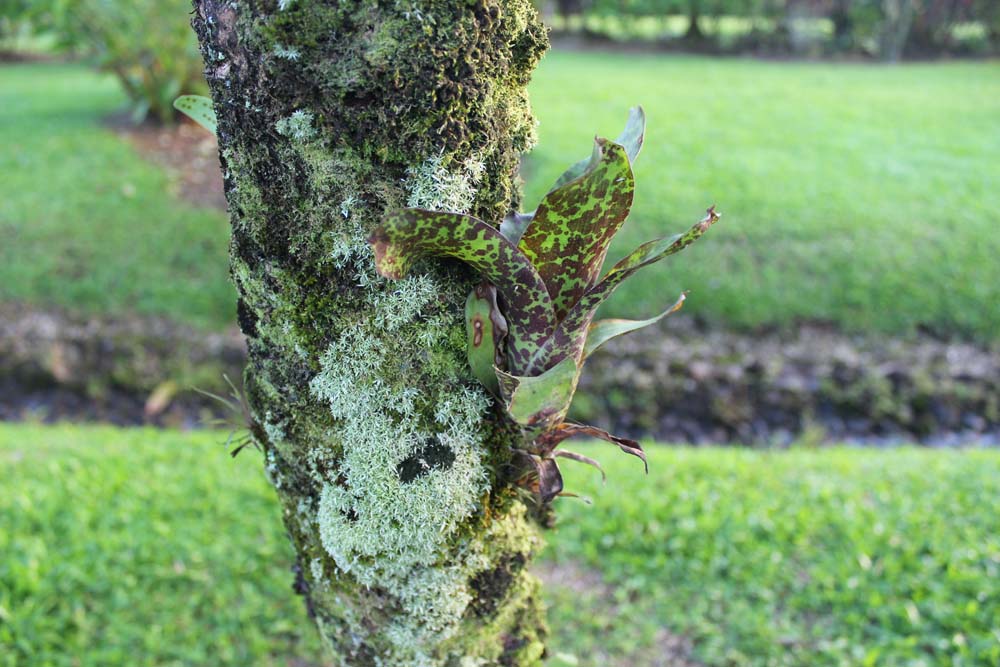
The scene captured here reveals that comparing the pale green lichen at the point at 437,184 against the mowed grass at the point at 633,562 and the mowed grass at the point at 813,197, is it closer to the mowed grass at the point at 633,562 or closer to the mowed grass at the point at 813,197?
the mowed grass at the point at 633,562

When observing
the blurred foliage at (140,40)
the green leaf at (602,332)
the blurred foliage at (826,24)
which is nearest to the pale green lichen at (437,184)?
the green leaf at (602,332)

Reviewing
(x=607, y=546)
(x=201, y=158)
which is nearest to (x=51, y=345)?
(x=201, y=158)

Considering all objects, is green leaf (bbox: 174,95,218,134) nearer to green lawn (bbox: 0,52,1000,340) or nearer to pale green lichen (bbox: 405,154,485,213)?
pale green lichen (bbox: 405,154,485,213)

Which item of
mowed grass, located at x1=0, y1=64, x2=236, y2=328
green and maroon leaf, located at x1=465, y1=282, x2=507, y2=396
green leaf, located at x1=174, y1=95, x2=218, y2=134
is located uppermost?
green leaf, located at x1=174, y1=95, x2=218, y2=134

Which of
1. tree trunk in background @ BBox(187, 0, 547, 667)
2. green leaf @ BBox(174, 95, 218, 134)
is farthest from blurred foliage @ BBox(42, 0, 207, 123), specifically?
tree trunk in background @ BBox(187, 0, 547, 667)

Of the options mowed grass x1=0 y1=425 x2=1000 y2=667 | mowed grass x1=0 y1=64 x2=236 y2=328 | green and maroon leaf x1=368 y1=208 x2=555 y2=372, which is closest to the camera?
green and maroon leaf x1=368 y1=208 x2=555 y2=372

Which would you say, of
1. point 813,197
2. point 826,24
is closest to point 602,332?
point 813,197
